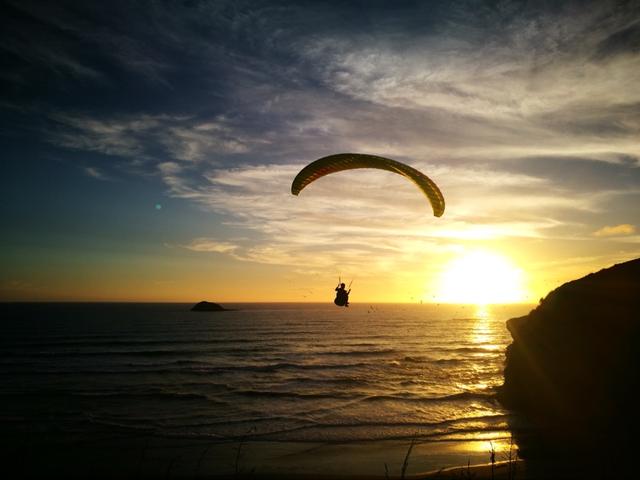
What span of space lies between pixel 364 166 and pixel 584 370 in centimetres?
1392

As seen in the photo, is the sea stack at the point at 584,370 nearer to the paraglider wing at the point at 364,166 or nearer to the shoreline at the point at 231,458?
the shoreline at the point at 231,458

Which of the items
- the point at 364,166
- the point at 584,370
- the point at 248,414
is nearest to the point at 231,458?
the point at 248,414

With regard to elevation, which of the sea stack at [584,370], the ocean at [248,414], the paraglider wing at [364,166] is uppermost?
the paraglider wing at [364,166]

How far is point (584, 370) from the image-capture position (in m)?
17.3

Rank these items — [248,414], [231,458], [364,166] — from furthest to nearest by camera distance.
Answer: [248,414], [364,166], [231,458]

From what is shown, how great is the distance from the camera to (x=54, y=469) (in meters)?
12.7

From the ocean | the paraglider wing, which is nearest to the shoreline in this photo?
the ocean

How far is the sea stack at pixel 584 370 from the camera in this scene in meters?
14.2

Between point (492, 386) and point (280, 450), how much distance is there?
1874cm

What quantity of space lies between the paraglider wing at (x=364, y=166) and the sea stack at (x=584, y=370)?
30.7ft

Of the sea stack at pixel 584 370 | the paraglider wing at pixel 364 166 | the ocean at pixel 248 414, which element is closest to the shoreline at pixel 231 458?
the ocean at pixel 248 414

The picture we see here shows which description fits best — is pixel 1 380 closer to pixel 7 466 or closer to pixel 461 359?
pixel 7 466

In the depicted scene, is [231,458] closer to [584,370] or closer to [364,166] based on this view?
[364,166]

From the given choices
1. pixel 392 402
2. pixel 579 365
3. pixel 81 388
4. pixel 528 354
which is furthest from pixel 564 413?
pixel 81 388
